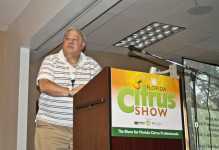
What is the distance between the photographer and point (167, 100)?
149 centimetres

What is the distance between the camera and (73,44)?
204 centimetres

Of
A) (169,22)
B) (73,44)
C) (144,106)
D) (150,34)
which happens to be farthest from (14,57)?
(144,106)

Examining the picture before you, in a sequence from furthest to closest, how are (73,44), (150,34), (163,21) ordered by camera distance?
(150,34) → (163,21) → (73,44)

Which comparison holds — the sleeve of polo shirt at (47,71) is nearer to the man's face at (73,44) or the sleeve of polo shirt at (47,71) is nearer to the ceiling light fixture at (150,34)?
the man's face at (73,44)

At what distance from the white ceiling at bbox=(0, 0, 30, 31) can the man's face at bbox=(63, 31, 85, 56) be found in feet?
5.74

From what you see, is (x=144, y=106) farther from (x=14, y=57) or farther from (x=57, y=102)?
(x=14, y=57)

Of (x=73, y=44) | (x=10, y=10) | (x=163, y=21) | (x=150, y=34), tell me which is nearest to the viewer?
(x=73, y=44)

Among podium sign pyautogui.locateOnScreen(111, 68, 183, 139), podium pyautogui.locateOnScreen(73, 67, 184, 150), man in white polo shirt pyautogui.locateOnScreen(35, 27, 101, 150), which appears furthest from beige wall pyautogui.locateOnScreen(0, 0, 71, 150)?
podium sign pyautogui.locateOnScreen(111, 68, 183, 139)

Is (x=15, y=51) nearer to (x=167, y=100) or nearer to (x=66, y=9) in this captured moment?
(x=66, y=9)

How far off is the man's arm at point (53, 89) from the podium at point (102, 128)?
0.53 ft

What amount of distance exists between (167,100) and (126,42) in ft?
10.2

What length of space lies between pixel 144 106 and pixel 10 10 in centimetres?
278

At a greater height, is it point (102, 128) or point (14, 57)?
point (14, 57)

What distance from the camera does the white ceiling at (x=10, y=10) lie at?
363 centimetres
